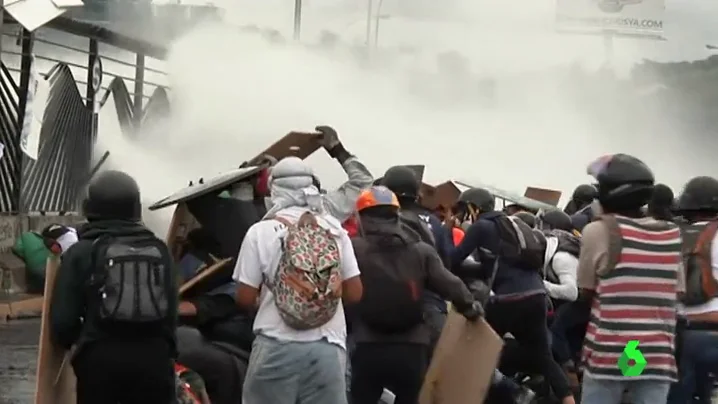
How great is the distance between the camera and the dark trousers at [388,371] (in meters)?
6.94

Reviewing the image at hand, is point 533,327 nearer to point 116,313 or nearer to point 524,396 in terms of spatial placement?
point 524,396

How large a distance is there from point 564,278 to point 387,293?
289 cm

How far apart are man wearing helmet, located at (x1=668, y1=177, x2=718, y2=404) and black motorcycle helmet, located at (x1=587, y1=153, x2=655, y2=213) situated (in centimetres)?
103

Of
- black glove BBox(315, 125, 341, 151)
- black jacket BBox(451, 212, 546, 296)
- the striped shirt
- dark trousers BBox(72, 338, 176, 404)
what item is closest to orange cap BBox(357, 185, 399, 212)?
black glove BBox(315, 125, 341, 151)

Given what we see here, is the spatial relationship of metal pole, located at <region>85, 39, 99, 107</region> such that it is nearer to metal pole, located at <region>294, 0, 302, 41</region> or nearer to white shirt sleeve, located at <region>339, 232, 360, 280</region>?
white shirt sleeve, located at <region>339, 232, 360, 280</region>

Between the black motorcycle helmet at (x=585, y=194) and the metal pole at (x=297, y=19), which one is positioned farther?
the metal pole at (x=297, y=19)

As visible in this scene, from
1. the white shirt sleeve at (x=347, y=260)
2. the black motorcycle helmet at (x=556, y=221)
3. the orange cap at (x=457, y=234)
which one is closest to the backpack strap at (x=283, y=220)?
the white shirt sleeve at (x=347, y=260)

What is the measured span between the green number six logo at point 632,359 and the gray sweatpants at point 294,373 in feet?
4.14

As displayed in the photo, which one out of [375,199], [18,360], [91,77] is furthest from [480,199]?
[91,77]

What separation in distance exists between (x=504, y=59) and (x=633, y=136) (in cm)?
575

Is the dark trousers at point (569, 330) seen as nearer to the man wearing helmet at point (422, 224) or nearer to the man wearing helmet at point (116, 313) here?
the man wearing helmet at point (422, 224)

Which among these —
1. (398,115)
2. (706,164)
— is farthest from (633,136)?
(398,115)

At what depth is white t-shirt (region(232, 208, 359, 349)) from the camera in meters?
5.98

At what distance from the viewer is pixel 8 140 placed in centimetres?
1723
